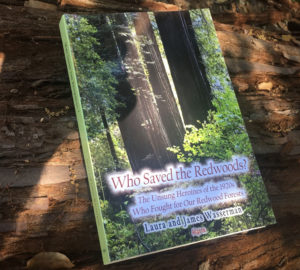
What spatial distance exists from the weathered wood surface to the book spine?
7 centimetres

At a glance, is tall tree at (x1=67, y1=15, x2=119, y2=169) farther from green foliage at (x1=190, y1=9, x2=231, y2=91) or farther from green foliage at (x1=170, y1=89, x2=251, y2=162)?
green foliage at (x1=190, y1=9, x2=231, y2=91)

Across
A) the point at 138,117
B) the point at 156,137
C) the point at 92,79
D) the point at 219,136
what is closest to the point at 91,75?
the point at 92,79

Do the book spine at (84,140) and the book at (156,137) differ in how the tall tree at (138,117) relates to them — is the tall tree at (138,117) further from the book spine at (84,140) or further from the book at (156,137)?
the book spine at (84,140)

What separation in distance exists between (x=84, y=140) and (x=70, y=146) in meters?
0.10

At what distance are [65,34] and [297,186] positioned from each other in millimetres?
1202

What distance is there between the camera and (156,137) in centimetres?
145

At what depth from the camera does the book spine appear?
1322 mm

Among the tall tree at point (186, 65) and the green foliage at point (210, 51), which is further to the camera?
the green foliage at point (210, 51)

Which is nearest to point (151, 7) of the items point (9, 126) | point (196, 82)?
point (196, 82)

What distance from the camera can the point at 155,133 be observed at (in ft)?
4.76

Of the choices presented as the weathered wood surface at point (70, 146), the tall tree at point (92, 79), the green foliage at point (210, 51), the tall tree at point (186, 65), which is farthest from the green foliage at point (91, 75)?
the green foliage at point (210, 51)

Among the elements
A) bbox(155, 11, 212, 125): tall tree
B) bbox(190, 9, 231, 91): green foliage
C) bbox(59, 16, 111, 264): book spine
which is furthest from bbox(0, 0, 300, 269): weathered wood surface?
bbox(155, 11, 212, 125): tall tree

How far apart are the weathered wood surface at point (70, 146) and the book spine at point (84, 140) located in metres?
0.07

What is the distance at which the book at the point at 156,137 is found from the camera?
4.44 ft
